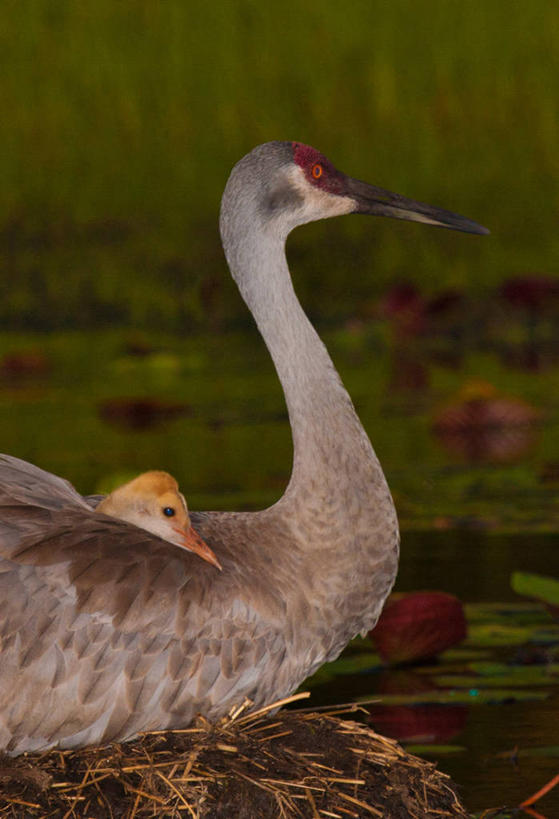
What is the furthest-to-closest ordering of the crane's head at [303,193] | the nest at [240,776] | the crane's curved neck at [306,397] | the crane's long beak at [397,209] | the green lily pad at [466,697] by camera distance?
1. the green lily pad at [466,697]
2. the crane's long beak at [397,209]
3. the crane's head at [303,193]
4. the crane's curved neck at [306,397]
5. the nest at [240,776]

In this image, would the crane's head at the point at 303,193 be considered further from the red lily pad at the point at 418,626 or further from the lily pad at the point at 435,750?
the lily pad at the point at 435,750

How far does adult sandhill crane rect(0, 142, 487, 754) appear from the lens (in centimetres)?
575

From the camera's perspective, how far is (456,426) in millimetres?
13508

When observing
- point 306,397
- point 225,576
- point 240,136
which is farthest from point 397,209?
point 240,136

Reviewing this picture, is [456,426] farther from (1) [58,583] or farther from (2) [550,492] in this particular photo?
(1) [58,583]

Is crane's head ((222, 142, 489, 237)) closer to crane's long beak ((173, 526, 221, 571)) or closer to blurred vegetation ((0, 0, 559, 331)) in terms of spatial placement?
crane's long beak ((173, 526, 221, 571))

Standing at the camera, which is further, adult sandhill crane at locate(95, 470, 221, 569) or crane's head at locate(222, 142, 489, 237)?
crane's head at locate(222, 142, 489, 237)

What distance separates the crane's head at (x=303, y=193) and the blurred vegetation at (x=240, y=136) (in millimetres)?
16028

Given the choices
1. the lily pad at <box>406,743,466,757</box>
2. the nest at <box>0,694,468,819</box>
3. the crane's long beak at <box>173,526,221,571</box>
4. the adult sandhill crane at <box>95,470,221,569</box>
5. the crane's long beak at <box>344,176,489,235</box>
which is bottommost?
the lily pad at <box>406,743,466,757</box>

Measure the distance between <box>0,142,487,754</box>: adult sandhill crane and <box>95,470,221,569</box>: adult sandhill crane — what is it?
67 mm

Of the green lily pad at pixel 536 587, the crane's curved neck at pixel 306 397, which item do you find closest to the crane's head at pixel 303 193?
the crane's curved neck at pixel 306 397

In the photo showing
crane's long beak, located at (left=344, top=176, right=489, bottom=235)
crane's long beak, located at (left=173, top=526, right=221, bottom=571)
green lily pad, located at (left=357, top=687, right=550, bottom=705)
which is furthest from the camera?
green lily pad, located at (left=357, top=687, right=550, bottom=705)

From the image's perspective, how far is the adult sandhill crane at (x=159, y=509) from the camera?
5883 mm

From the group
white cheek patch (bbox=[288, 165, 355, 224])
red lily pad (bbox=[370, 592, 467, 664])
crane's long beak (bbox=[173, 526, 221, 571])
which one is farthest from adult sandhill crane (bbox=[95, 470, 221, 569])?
red lily pad (bbox=[370, 592, 467, 664])
